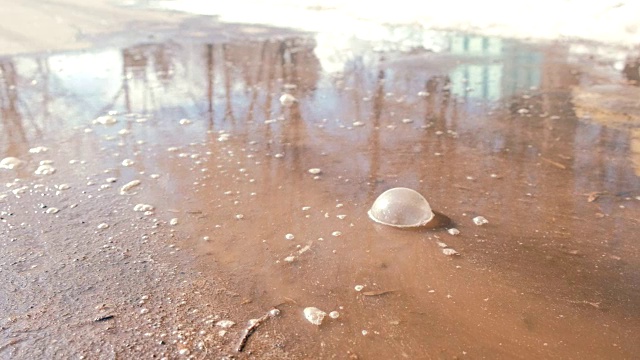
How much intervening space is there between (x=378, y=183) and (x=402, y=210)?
0.36 meters

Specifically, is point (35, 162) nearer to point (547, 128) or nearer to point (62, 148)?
point (62, 148)

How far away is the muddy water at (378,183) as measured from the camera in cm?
155

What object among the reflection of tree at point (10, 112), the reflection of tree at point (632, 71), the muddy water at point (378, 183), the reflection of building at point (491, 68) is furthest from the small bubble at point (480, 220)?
the reflection of tree at point (632, 71)

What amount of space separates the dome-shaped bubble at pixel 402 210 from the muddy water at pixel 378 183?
5 cm

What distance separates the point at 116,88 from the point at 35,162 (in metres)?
1.32

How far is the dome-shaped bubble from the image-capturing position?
2.04 m

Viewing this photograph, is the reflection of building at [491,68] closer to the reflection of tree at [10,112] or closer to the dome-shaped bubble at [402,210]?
the dome-shaped bubble at [402,210]

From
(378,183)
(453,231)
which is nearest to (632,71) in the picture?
(378,183)

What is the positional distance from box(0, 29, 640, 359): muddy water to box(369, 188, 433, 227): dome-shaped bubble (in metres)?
0.05

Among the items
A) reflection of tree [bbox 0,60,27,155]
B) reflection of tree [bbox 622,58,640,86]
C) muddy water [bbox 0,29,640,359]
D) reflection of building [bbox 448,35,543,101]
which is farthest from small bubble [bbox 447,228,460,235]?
reflection of tree [bbox 622,58,640,86]

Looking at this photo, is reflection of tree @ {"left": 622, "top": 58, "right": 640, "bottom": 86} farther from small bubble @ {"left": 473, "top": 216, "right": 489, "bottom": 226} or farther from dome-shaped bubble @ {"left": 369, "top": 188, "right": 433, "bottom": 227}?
dome-shaped bubble @ {"left": 369, "top": 188, "right": 433, "bottom": 227}

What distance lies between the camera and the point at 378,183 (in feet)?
7.82

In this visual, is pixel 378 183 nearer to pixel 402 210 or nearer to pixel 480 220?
pixel 402 210

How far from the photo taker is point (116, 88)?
3799 mm
